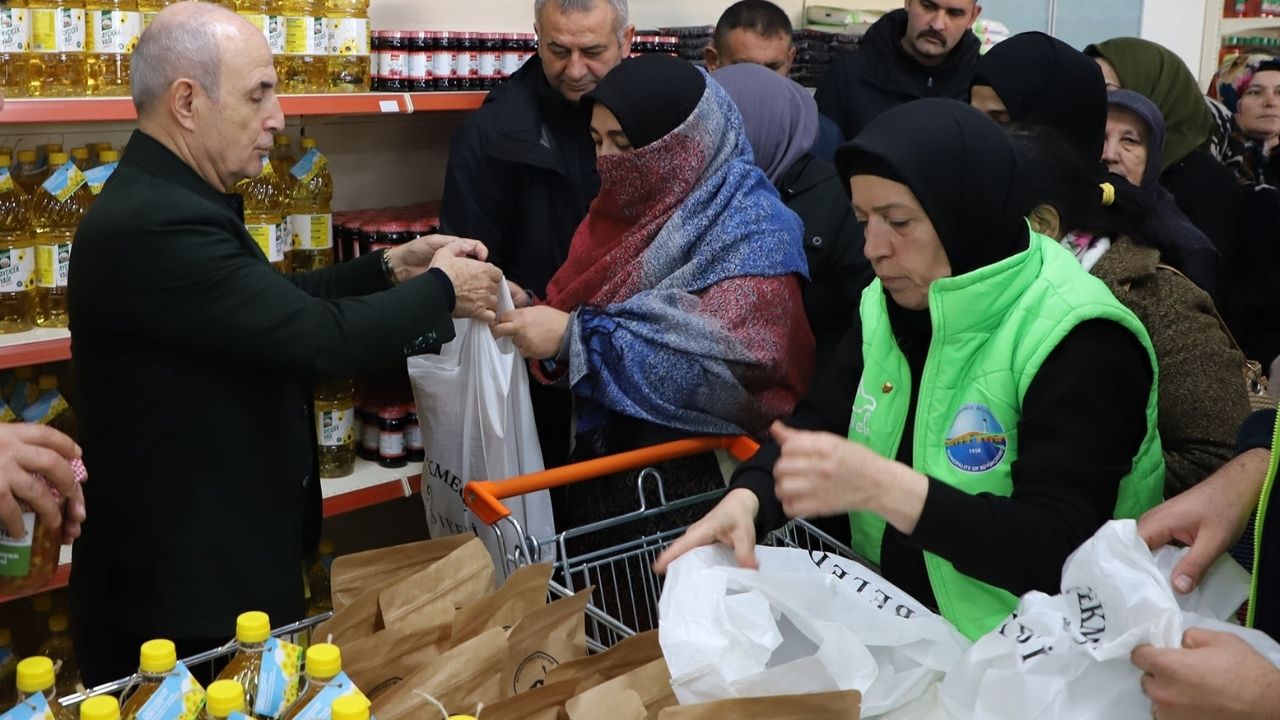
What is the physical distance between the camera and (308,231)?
11.7ft

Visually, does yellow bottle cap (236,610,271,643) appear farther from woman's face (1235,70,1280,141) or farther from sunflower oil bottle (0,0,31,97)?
woman's face (1235,70,1280,141)

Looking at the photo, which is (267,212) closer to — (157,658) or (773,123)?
(773,123)

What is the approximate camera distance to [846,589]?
1789mm

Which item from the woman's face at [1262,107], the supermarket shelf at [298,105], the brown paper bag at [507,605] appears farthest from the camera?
the woman's face at [1262,107]

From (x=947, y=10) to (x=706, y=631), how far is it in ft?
11.5

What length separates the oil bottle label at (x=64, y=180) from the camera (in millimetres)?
3021

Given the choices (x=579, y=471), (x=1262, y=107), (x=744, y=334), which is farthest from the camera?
(x=1262, y=107)

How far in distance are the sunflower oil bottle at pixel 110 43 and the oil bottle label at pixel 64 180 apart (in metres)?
0.21

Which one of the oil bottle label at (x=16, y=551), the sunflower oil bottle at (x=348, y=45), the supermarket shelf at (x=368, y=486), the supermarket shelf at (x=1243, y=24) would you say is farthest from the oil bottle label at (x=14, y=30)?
the supermarket shelf at (x=1243, y=24)

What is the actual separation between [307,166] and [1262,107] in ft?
14.1

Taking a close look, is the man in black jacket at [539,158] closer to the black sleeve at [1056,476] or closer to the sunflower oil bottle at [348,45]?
the sunflower oil bottle at [348,45]

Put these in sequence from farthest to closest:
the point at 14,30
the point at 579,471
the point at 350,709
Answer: the point at 14,30 → the point at 579,471 → the point at 350,709

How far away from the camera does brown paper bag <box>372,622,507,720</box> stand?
156 cm

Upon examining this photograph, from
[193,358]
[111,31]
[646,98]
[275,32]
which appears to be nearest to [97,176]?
[111,31]
